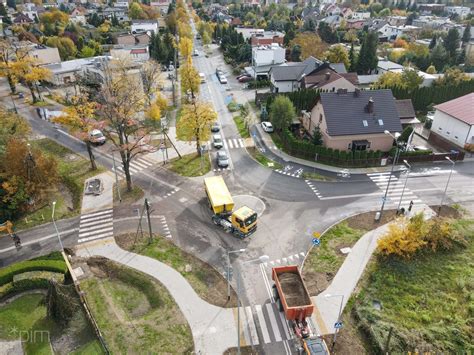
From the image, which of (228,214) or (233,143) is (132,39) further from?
(228,214)

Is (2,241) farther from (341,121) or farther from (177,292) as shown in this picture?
(341,121)

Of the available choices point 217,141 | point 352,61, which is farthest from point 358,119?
point 352,61

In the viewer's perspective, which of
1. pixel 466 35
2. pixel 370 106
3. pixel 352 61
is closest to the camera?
pixel 370 106

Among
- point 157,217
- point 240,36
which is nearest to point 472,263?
point 157,217

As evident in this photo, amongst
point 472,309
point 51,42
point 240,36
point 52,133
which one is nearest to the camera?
point 472,309

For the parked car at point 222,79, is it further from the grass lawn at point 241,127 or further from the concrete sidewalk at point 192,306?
the concrete sidewalk at point 192,306

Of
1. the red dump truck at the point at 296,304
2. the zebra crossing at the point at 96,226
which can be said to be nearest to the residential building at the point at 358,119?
the red dump truck at the point at 296,304
